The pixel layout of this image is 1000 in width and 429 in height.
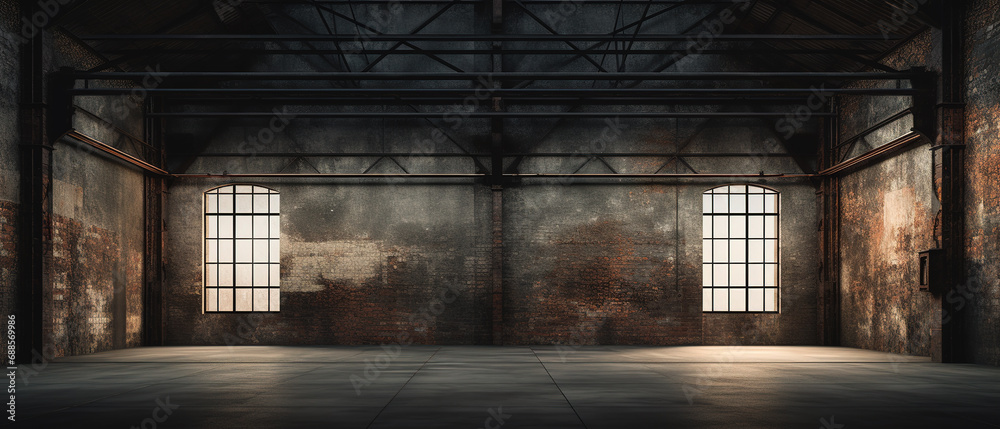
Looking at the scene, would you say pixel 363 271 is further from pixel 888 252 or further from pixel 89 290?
pixel 888 252

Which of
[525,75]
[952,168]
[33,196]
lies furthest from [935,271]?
[33,196]

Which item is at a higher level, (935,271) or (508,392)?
(935,271)

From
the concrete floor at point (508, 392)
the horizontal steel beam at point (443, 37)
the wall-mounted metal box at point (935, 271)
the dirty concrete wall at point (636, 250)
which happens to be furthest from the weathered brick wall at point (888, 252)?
the horizontal steel beam at point (443, 37)

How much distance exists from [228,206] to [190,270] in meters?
1.84

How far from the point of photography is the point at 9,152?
1285 centimetres

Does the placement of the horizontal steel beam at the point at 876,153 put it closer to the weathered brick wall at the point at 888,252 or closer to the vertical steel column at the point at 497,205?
the weathered brick wall at the point at 888,252

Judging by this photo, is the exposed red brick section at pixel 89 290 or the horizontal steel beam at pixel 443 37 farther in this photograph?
the exposed red brick section at pixel 89 290

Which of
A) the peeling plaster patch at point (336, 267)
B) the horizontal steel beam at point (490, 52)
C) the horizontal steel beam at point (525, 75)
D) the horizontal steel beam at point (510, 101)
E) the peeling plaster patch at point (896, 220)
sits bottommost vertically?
the peeling plaster patch at point (336, 267)

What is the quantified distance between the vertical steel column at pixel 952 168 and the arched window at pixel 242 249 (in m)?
14.6

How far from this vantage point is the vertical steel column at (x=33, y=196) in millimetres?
13047

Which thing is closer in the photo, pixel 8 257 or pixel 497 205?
pixel 8 257

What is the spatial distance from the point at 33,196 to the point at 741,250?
611 inches

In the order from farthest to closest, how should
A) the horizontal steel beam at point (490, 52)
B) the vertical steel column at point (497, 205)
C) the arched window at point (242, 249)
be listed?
the arched window at point (242, 249)
the vertical steel column at point (497, 205)
the horizontal steel beam at point (490, 52)

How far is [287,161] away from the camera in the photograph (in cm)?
1898
